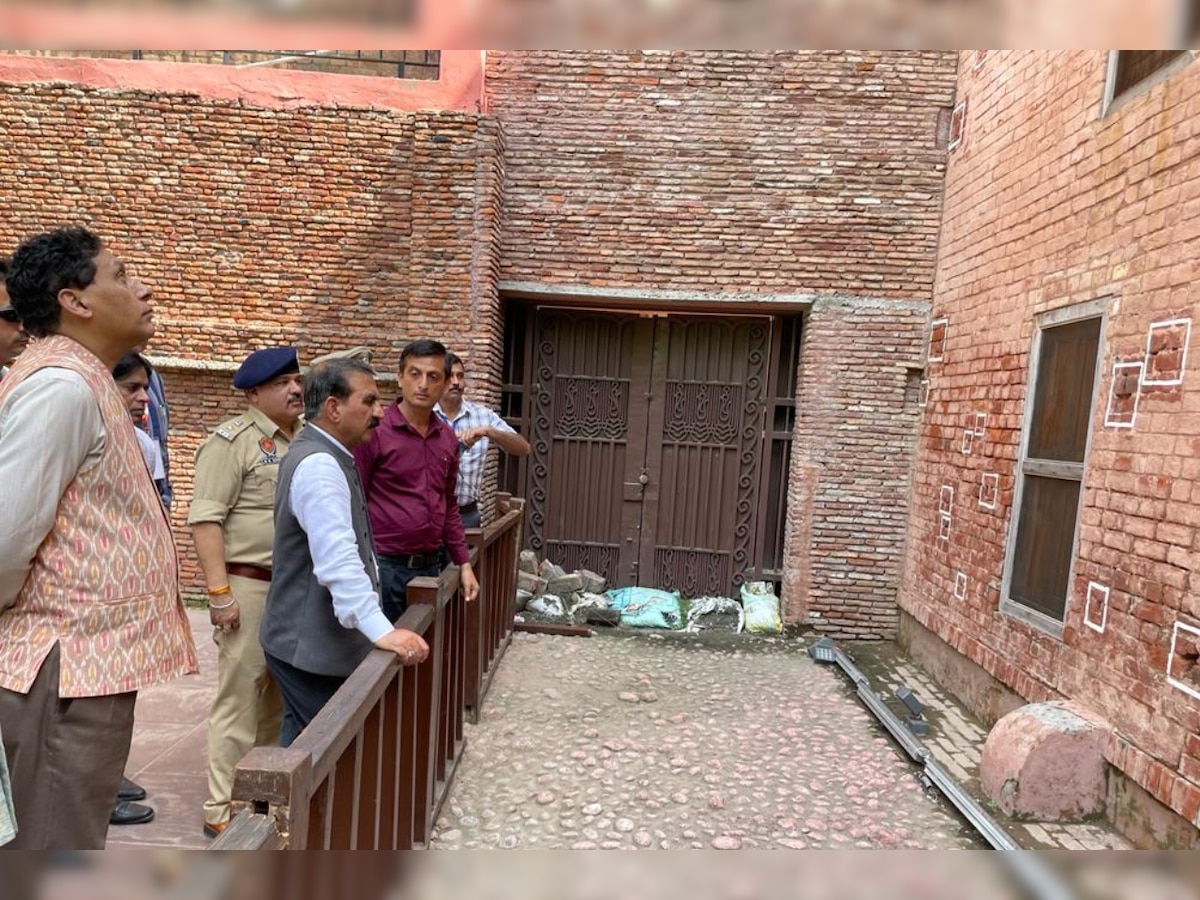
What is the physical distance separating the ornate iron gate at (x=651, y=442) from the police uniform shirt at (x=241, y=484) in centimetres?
438

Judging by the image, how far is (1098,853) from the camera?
1.54 ft

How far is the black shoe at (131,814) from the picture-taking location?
288 cm

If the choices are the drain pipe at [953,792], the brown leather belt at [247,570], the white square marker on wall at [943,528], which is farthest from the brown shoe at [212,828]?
the white square marker on wall at [943,528]

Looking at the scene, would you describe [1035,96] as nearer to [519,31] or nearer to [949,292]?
[949,292]

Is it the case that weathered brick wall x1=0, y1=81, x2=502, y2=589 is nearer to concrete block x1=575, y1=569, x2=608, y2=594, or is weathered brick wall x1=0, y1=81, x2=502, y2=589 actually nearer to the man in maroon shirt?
concrete block x1=575, y1=569, x2=608, y2=594

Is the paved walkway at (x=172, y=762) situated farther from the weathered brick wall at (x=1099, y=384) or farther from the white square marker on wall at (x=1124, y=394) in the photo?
the white square marker on wall at (x=1124, y=394)

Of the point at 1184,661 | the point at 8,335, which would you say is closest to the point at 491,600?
the point at 8,335

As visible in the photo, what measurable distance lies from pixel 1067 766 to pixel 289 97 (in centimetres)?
754

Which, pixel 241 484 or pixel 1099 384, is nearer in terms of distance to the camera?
pixel 241 484

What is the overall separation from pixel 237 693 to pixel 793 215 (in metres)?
5.72

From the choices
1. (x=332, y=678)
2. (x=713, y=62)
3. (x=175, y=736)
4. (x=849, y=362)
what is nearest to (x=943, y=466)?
(x=849, y=362)

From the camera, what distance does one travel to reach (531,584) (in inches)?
261

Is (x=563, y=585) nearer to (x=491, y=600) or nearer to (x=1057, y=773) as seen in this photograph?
(x=491, y=600)

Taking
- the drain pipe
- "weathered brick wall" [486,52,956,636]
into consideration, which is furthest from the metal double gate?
the drain pipe
